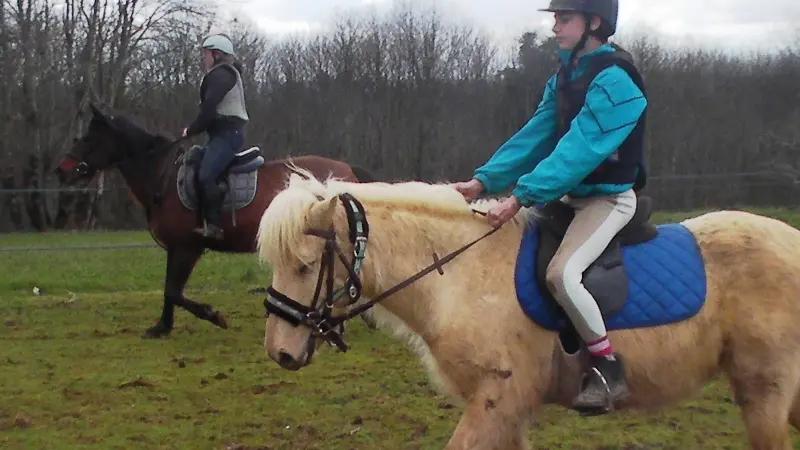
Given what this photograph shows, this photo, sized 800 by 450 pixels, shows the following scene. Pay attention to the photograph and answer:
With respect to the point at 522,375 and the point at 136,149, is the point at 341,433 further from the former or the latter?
the point at 136,149

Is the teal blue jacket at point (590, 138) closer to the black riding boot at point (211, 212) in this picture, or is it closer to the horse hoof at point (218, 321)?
the black riding boot at point (211, 212)

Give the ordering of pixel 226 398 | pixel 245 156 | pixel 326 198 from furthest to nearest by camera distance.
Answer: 1. pixel 245 156
2. pixel 226 398
3. pixel 326 198

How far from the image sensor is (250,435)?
5.07 meters

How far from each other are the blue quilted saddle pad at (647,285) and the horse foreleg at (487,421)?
342 millimetres

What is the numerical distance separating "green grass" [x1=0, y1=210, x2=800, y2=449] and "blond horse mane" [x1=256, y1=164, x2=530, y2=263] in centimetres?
182

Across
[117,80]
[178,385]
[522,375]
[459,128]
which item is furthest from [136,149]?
[459,128]

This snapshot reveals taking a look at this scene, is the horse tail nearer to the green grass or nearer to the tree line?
the green grass

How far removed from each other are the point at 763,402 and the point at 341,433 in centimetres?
246

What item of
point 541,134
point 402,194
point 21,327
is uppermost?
point 541,134

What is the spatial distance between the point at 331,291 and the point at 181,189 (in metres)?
5.19

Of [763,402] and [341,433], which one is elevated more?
[763,402]

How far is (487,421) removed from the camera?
3201mm

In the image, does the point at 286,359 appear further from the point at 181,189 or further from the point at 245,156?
the point at 181,189

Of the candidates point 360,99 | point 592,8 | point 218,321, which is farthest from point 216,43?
point 360,99
